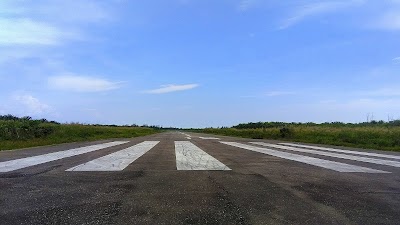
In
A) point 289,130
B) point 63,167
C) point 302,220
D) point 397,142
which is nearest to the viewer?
point 302,220

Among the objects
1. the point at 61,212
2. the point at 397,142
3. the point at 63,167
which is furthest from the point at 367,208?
the point at 397,142

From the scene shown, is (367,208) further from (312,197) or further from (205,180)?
(205,180)

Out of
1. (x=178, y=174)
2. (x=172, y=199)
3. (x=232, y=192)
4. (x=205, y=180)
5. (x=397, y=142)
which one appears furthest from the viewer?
(x=397, y=142)

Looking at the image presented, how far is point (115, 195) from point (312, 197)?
223cm

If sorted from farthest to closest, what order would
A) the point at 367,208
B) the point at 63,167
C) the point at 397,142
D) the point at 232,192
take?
the point at 397,142 → the point at 63,167 → the point at 232,192 → the point at 367,208

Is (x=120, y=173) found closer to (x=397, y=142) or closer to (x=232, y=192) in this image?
(x=232, y=192)

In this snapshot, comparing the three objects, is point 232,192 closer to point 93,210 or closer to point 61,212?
point 93,210

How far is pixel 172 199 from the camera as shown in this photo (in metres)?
3.60

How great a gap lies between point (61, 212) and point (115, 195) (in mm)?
749

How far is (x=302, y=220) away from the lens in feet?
9.67

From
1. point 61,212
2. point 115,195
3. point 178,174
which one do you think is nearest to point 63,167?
point 178,174

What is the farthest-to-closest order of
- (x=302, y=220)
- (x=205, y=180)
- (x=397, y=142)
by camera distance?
(x=397, y=142) < (x=205, y=180) < (x=302, y=220)

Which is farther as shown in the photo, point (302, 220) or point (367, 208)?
point (367, 208)

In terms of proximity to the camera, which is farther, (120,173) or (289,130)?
(289,130)
